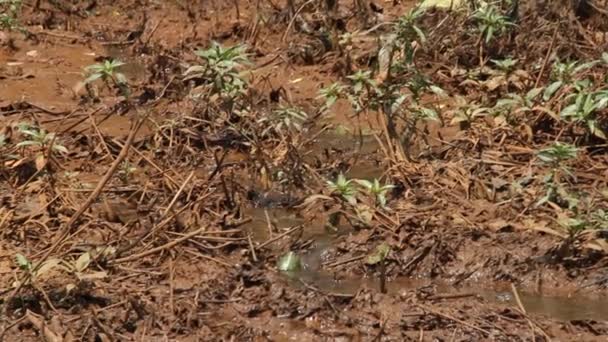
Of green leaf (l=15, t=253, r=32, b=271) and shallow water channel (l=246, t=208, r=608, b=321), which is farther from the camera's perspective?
shallow water channel (l=246, t=208, r=608, b=321)

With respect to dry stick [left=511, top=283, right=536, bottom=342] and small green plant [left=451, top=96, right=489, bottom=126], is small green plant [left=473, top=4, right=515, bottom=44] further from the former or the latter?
dry stick [left=511, top=283, right=536, bottom=342]

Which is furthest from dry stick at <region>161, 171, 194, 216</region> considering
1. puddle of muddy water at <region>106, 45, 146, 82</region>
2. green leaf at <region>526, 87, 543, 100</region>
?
puddle of muddy water at <region>106, 45, 146, 82</region>

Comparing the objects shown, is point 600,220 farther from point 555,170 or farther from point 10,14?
point 10,14

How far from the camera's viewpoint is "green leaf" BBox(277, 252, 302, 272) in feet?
15.8

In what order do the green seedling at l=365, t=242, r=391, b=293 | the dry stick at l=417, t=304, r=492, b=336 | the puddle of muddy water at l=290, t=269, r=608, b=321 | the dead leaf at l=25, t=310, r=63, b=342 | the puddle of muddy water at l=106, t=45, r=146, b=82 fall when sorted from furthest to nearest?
1. the puddle of muddy water at l=106, t=45, r=146, b=82
2. the green seedling at l=365, t=242, r=391, b=293
3. the puddle of muddy water at l=290, t=269, r=608, b=321
4. the dry stick at l=417, t=304, r=492, b=336
5. the dead leaf at l=25, t=310, r=63, b=342

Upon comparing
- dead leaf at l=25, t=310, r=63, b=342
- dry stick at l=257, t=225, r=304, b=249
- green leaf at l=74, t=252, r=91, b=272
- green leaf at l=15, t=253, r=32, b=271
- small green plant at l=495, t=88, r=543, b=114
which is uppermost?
small green plant at l=495, t=88, r=543, b=114

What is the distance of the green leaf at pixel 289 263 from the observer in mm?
4805

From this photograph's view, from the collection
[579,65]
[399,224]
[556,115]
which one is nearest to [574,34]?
[579,65]

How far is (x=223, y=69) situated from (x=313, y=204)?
0.91 meters

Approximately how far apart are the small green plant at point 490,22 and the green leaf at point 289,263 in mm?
2350

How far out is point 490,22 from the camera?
21.4 ft

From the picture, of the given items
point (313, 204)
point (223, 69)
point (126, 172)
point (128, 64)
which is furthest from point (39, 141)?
point (128, 64)

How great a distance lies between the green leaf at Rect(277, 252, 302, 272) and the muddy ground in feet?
0.16

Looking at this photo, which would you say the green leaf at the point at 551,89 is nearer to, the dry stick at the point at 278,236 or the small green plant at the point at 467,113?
the small green plant at the point at 467,113
